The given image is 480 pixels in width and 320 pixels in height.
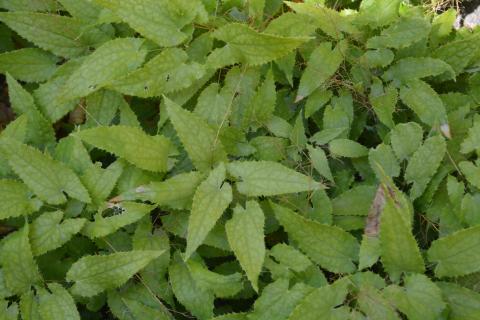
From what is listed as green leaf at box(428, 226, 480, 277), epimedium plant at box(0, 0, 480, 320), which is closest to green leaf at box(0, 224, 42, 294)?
epimedium plant at box(0, 0, 480, 320)

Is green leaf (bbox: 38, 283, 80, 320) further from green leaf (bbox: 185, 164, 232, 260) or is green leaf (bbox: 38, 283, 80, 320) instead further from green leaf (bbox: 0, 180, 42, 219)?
green leaf (bbox: 185, 164, 232, 260)

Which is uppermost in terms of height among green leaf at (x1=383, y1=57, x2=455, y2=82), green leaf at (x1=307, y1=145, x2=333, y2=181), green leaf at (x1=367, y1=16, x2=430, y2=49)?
green leaf at (x1=367, y1=16, x2=430, y2=49)

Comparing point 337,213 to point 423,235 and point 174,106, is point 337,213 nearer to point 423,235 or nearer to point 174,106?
point 423,235

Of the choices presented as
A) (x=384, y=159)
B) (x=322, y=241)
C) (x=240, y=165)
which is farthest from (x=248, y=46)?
(x=322, y=241)

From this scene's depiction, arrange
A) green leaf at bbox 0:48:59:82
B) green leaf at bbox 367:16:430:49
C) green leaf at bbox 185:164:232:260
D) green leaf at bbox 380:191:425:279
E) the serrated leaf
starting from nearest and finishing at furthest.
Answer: green leaf at bbox 380:191:425:279 < green leaf at bbox 185:164:232:260 < the serrated leaf < green leaf at bbox 367:16:430:49 < green leaf at bbox 0:48:59:82

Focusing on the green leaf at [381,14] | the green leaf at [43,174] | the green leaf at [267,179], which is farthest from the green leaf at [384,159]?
the green leaf at [43,174]

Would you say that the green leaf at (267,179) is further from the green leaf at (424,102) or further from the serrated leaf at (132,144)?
the green leaf at (424,102)
